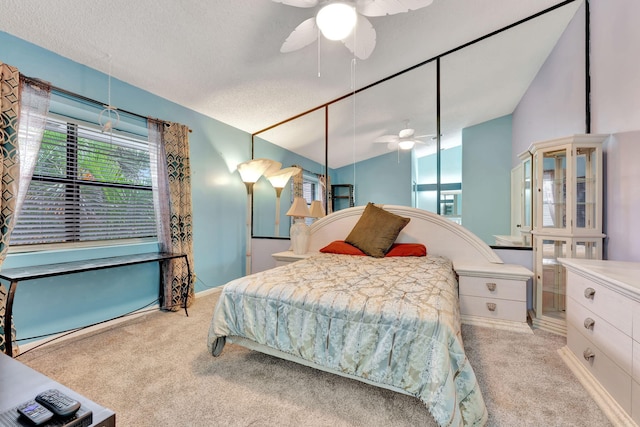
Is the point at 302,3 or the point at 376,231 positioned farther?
the point at 376,231

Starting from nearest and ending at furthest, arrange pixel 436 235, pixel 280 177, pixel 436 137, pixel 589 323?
pixel 589 323 → pixel 436 235 → pixel 436 137 → pixel 280 177

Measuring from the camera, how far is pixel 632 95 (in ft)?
6.50

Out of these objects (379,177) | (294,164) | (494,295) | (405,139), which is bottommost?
(494,295)

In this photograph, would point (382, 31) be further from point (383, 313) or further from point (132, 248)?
point (132, 248)

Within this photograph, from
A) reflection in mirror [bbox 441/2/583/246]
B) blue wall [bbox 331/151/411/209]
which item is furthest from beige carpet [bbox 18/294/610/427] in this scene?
blue wall [bbox 331/151/411/209]

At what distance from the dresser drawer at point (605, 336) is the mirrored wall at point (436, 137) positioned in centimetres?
121

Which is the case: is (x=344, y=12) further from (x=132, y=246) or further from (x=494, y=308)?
(x=132, y=246)

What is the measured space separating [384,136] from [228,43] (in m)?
2.27

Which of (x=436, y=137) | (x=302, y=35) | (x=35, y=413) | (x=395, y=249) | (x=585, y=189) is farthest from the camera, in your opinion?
(x=436, y=137)

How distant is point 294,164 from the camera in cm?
482

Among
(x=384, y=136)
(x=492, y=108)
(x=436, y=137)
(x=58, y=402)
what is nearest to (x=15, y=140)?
(x=58, y=402)

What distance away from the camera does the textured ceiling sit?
2006 millimetres

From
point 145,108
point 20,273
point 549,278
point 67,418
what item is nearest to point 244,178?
point 145,108

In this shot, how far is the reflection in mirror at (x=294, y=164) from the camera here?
4.26 metres
